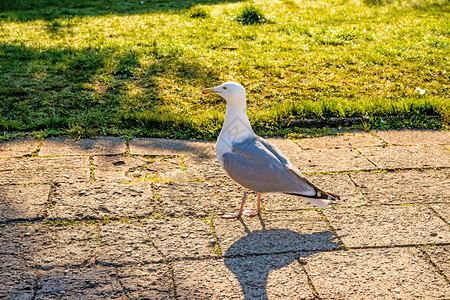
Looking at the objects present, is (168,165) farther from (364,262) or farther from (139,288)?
(364,262)

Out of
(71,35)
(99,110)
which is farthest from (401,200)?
(71,35)

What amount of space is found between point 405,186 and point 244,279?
172 centimetres

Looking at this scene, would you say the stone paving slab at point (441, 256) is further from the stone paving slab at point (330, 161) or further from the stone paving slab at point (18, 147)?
the stone paving slab at point (18, 147)

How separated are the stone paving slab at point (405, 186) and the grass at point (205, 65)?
102 centimetres

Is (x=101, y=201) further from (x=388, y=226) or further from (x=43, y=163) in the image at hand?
(x=388, y=226)

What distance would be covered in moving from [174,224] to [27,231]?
3.06ft

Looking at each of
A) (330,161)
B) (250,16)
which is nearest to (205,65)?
(250,16)

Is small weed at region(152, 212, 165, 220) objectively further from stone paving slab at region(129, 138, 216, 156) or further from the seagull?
stone paving slab at region(129, 138, 216, 156)

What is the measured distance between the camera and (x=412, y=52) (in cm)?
678

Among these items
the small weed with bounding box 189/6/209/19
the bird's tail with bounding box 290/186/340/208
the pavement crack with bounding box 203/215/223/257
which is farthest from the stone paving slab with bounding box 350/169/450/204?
the small weed with bounding box 189/6/209/19

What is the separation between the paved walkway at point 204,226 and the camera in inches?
111

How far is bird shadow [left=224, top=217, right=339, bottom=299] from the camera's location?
2844 millimetres

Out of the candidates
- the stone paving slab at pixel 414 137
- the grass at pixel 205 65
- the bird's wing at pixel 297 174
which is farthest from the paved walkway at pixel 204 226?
the grass at pixel 205 65

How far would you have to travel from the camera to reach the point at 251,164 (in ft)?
11.0
